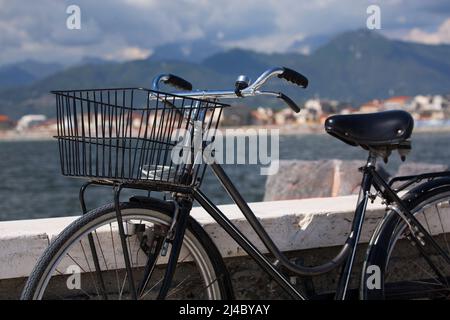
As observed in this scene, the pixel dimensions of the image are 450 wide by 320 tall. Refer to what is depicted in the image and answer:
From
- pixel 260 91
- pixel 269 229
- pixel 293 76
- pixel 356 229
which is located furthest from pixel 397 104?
pixel 260 91

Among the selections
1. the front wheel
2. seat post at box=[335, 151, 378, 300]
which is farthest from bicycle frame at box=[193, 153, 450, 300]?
the front wheel

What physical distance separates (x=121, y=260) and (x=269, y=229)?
0.69 meters

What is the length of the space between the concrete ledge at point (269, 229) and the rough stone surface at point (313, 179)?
615 cm

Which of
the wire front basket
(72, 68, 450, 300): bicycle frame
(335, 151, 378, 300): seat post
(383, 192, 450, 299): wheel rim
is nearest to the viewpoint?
the wire front basket

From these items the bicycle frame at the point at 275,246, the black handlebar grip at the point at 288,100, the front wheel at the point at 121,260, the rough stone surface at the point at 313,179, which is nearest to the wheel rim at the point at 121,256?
the front wheel at the point at 121,260

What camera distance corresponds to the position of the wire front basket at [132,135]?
233 cm

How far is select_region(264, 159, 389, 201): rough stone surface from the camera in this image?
977 centimetres

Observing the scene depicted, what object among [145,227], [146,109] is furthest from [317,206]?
[146,109]

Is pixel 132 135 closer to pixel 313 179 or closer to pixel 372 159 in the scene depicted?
pixel 372 159

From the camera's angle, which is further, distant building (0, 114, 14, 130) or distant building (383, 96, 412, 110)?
distant building (0, 114, 14, 130)

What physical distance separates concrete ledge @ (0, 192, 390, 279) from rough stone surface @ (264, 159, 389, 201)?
6.15 meters

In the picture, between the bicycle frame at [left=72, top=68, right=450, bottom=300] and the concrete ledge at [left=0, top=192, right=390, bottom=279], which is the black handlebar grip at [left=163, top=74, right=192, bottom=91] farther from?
the concrete ledge at [left=0, top=192, right=390, bottom=279]

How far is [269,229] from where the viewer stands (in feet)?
10.4
